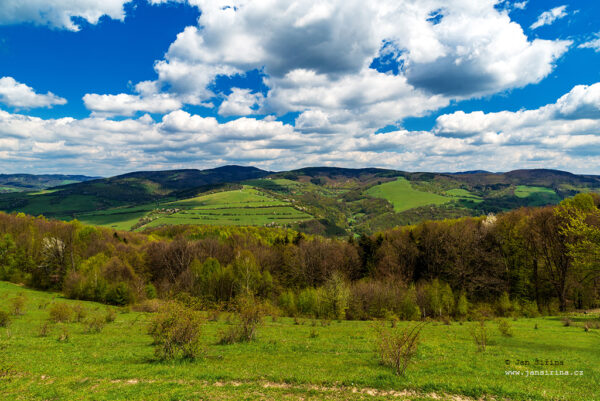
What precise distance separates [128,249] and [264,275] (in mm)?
41085

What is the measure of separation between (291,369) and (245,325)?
8871mm

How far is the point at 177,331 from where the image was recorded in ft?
61.2

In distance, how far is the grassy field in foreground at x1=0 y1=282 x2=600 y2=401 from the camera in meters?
14.0

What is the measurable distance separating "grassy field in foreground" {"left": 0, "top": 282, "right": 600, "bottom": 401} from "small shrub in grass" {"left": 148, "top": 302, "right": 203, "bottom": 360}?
0.83 meters

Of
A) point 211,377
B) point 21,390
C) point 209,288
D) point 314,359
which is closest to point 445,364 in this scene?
point 314,359

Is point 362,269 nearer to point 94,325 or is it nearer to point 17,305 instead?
point 94,325

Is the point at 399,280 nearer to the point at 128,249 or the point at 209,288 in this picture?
the point at 209,288

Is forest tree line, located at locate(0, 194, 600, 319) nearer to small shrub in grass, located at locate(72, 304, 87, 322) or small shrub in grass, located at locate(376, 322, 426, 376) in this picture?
small shrub in grass, located at locate(72, 304, 87, 322)

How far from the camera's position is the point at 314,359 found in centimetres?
1994

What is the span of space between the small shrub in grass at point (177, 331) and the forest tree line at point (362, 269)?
24688 mm

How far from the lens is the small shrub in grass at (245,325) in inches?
→ 953

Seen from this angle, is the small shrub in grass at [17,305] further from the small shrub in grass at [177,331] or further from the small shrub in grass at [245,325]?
the small shrub in grass at [245,325]

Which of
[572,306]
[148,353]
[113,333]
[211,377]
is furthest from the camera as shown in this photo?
[572,306]

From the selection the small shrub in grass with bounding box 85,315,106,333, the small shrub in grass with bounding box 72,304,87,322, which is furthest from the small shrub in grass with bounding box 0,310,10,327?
the small shrub in grass with bounding box 72,304,87,322
